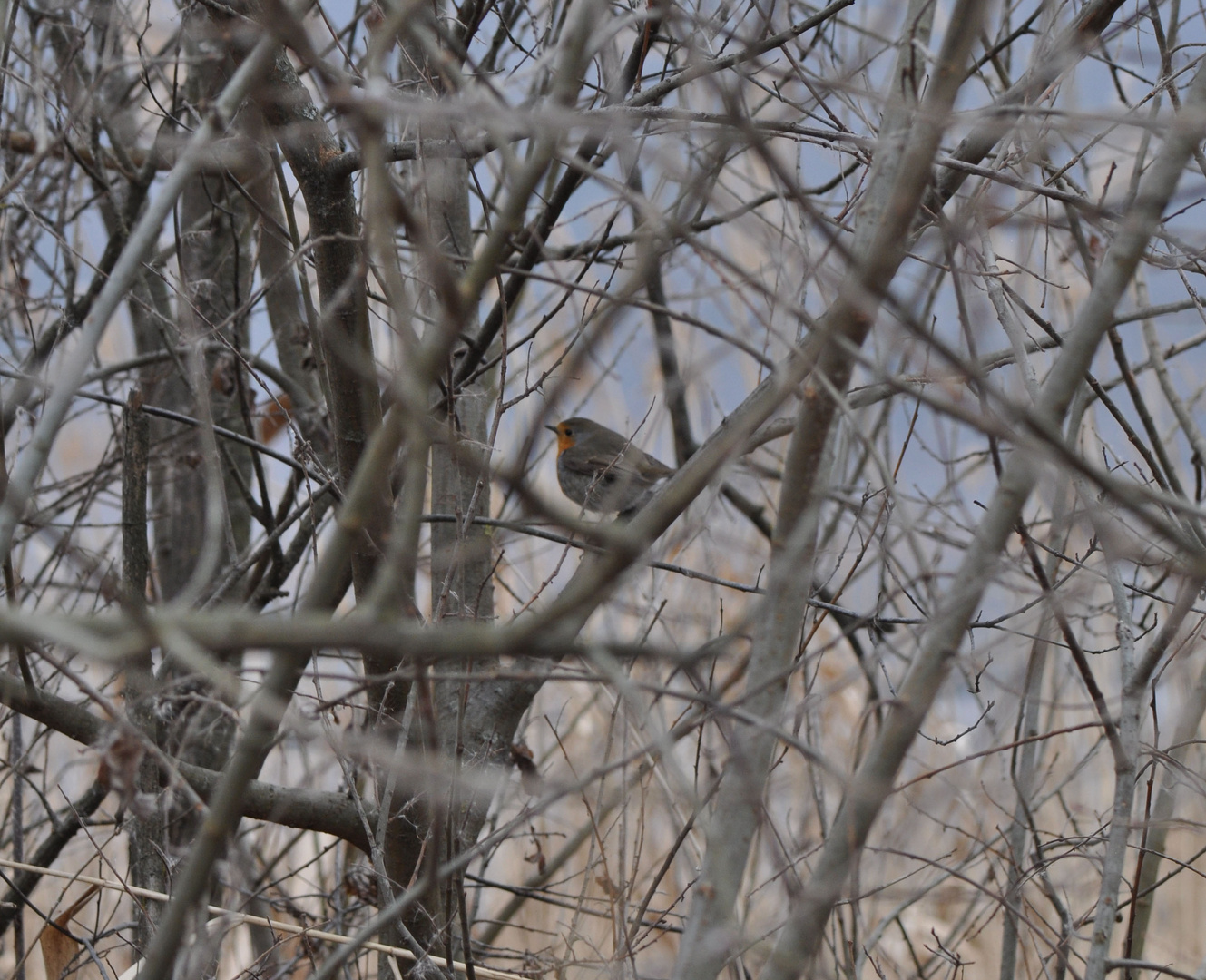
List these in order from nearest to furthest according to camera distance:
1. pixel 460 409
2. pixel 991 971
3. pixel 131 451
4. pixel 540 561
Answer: pixel 131 451 < pixel 460 409 < pixel 540 561 < pixel 991 971

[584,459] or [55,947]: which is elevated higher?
[584,459]

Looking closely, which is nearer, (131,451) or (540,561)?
(131,451)

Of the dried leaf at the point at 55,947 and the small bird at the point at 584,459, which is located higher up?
the small bird at the point at 584,459

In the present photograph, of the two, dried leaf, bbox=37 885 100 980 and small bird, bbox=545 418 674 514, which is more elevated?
small bird, bbox=545 418 674 514

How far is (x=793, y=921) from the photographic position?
4.55 feet

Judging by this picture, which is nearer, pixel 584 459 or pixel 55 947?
pixel 55 947

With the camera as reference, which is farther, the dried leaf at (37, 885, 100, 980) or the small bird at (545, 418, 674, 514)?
the small bird at (545, 418, 674, 514)

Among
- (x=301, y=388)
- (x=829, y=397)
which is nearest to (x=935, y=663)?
(x=829, y=397)

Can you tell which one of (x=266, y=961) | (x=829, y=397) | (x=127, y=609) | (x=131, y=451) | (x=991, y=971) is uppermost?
(x=991, y=971)

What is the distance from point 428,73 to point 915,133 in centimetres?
191

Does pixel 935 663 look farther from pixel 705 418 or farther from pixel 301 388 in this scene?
pixel 301 388

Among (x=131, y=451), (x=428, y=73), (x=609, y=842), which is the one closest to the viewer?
(x=131, y=451)

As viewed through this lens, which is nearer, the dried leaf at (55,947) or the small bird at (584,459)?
the dried leaf at (55,947)

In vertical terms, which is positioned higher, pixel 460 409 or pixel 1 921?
pixel 460 409
